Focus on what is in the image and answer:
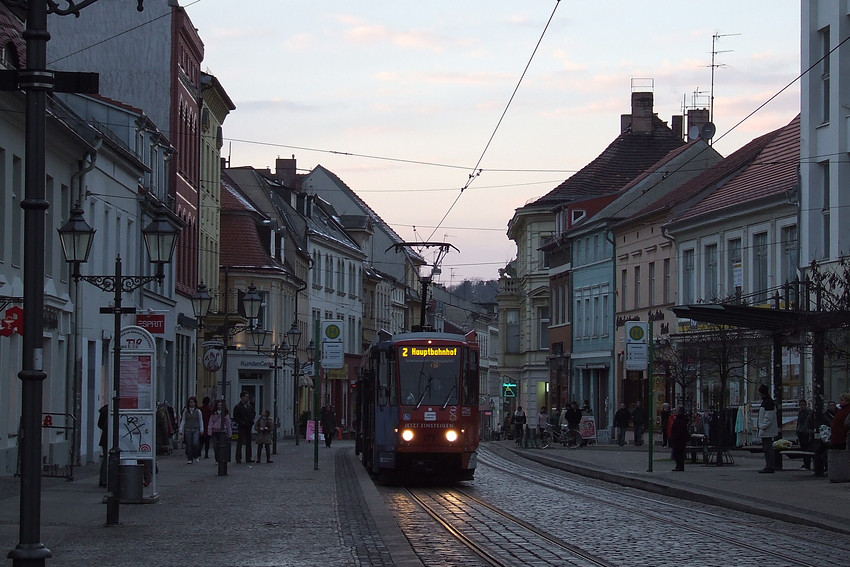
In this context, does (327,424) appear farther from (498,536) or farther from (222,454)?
(498,536)

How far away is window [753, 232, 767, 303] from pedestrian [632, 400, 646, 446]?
7792mm

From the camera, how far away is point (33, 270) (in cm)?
1067

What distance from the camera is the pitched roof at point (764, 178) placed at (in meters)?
45.0

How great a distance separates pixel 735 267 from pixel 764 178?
3.15 meters

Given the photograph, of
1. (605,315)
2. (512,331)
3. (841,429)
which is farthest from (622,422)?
(512,331)

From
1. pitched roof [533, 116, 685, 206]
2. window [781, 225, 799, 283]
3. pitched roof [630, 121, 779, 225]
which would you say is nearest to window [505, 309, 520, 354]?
pitched roof [533, 116, 685, 206]

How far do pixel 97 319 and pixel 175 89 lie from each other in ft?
53.7

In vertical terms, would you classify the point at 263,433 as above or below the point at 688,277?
below

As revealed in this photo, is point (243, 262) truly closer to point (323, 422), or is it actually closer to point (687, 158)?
point (323, 422)

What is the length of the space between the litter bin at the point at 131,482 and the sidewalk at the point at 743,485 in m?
8.64

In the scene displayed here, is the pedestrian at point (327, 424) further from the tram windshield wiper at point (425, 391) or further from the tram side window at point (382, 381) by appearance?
the tram windshield wiper at point (425, 391)

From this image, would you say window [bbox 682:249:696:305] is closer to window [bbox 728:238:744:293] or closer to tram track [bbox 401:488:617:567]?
window [bbox 728:238:744:293]

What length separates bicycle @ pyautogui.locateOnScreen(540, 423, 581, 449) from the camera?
52.8m

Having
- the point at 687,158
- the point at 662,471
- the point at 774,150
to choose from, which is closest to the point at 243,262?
the point at 687,158
